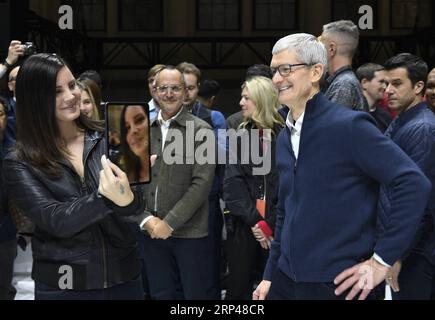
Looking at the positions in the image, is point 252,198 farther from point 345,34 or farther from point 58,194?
point 58,194

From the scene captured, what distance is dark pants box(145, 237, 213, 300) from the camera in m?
4.15

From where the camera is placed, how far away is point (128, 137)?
204 cm

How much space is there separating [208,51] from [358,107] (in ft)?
40.8

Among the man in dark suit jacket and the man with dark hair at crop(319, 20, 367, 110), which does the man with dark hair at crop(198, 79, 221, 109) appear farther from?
the man in dark suit jacket

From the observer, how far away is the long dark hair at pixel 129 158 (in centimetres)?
203

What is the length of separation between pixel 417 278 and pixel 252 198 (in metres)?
1.27

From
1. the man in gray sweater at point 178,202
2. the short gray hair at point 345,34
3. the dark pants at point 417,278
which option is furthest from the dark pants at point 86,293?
the short gray hair at point 345,34

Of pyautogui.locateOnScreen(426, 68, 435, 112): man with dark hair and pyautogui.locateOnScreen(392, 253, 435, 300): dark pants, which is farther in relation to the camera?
pyautogui.locateOnScreen(426, 68, 435, 112): man with dark hair

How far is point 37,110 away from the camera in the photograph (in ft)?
7.57

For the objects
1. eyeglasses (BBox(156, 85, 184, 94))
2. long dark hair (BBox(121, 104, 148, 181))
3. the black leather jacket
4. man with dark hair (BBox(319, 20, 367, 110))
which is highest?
man with dark hair (BBox(319, 20, 367, 110))

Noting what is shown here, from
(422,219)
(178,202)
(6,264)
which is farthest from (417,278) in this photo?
(6,264)

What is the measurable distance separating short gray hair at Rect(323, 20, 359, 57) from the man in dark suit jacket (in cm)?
131

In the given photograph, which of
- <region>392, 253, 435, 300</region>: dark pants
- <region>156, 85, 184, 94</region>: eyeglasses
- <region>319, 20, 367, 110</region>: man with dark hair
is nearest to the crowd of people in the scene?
<region>319, 20, 367, 110</region>: man with dark hair
